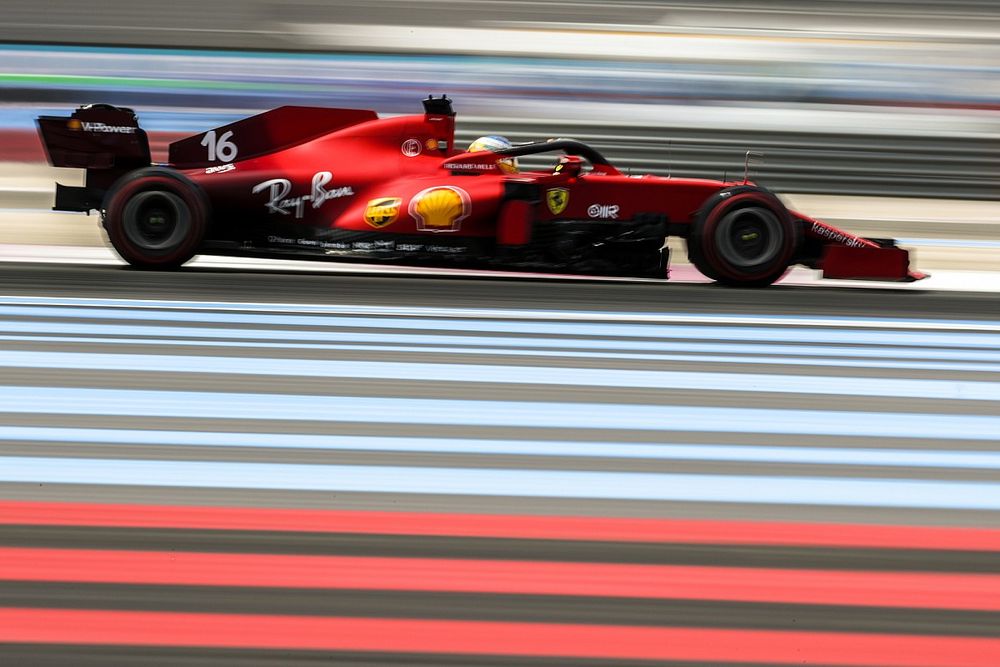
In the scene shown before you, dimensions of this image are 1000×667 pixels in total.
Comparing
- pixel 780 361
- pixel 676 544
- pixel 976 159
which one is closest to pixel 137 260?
pixel 780 361

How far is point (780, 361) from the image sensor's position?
4.92 metres

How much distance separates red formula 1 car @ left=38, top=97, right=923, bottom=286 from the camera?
24.3 ft

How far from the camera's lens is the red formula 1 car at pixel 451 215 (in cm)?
739

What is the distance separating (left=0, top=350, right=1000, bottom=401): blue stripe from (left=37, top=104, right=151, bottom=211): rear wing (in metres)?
3.44

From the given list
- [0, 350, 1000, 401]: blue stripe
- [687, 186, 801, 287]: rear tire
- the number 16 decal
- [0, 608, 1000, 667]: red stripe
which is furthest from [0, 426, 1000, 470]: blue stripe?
the number 16 decal

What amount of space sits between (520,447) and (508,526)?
2.35ft

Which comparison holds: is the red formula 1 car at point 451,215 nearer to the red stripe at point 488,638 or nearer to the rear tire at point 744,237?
the rear tire at point 744,237

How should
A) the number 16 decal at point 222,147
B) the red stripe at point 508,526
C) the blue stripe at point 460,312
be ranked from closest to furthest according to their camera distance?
the red stripe at point 508,526 < the blue stripe at point 460,312 < the number 16 decal at point 222,147

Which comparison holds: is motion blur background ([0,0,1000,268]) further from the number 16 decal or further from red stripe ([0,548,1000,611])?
red stripe ([0,548,1000,611])

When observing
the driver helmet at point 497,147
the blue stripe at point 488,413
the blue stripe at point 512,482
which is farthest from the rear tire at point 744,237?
the blue stripe at point 512,482

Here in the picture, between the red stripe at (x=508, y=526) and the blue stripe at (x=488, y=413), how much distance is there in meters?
0.89

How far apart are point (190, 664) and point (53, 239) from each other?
9073mm

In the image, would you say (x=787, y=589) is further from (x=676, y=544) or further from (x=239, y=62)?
(x=239, y=62)

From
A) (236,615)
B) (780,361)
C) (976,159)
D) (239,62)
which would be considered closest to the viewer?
(236,615)
